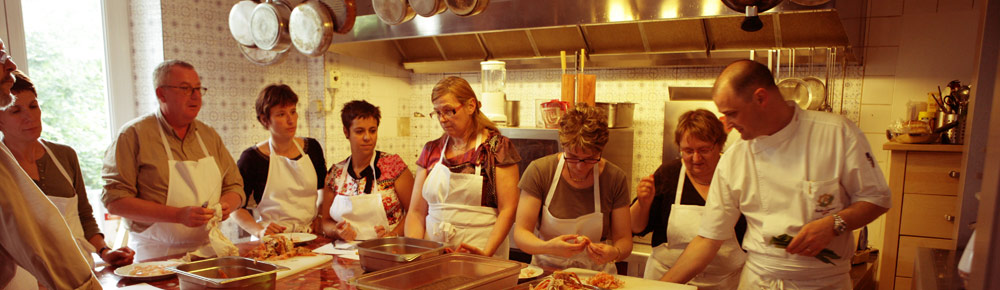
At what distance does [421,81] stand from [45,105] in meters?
2.53

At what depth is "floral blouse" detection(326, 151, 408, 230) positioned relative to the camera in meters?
2.68

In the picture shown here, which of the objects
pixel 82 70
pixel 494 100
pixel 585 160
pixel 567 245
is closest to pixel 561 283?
pixel 567 245

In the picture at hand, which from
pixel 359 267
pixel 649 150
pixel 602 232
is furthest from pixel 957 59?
pixel 359 267

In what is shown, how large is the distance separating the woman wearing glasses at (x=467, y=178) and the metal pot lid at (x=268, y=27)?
0.72m

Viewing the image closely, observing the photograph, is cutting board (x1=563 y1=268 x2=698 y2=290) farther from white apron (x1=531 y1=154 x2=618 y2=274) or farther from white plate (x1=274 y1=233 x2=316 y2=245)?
white plate (x1=274 y1=233 x2=316 y2=245)

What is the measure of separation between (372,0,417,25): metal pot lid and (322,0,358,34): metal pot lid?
0.16 metres

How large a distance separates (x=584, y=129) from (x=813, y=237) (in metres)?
0.80

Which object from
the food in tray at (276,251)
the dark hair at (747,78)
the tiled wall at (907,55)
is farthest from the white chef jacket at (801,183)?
the tiled wall at (907,55)

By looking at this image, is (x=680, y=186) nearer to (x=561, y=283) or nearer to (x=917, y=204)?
(x=561, y=283)

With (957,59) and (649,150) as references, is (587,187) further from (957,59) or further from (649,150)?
(957,59)

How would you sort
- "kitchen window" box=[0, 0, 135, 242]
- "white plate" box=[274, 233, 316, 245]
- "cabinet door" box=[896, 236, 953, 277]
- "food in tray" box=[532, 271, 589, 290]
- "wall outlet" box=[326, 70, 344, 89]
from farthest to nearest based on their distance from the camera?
"wall outlet" box=[326, 70, 344, 89] < "kitchen window" box=[0, 0, 135, 242] < "cabinet door" box=[896, 236, 953, 277] < "white plate" box=[274, 233, 316, 245] < "food in tray" box=[532, 271, 589, 290]

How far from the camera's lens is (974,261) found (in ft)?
2.60

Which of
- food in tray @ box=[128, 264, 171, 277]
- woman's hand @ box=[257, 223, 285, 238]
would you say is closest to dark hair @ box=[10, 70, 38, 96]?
food in tray @ box=[128, 264, 171, 277]

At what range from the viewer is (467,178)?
2404 millimetres
